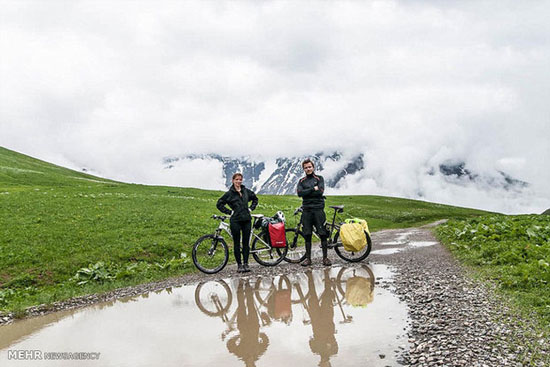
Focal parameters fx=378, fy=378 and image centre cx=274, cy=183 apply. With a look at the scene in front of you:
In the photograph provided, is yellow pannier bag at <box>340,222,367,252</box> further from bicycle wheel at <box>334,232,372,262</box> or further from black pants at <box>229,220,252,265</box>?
black pants at <box>229,220,252,265</box>

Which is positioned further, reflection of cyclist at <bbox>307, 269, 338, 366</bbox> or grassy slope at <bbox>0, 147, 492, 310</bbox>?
grassy slope at <bbox>0, 147, 492, 310</bbox>

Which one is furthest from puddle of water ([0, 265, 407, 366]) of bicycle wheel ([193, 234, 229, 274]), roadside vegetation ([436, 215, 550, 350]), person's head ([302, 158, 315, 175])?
person's head ([302, 158, 315, 175])

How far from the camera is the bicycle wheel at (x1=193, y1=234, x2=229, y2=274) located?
14.8m

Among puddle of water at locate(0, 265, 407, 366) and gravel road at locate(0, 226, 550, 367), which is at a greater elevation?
gravel road at locate(0, 226, 550, 367)

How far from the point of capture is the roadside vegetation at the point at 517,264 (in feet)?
25.4

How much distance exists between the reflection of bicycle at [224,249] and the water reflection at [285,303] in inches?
82.5

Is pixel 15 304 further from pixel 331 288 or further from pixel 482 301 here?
pixel 482 301

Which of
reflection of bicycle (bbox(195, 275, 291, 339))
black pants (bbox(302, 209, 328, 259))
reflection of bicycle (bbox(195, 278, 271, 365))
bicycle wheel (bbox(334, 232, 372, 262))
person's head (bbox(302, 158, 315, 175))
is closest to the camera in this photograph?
reflection of bicycle (bbox(195, 278, 271, 365))

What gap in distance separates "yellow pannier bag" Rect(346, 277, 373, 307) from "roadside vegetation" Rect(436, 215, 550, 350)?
3181 mm

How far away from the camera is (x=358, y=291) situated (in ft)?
34.3

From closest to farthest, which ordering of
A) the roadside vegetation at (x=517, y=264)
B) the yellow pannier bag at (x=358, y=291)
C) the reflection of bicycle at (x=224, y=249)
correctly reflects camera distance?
the roadside vegetation at (x=517, y=264) → the yellow pannier bag at (x=358, y=291) → the reflection of bicycle at (x=224, y=249)

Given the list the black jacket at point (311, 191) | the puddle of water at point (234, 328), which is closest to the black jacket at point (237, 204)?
the black jacket at point (311, 191)

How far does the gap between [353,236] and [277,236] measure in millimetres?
2966

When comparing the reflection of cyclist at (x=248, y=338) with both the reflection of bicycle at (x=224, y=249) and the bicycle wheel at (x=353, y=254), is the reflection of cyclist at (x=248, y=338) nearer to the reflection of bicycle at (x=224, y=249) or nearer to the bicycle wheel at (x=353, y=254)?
the reflection of bicycle at (x=224, y=249)
